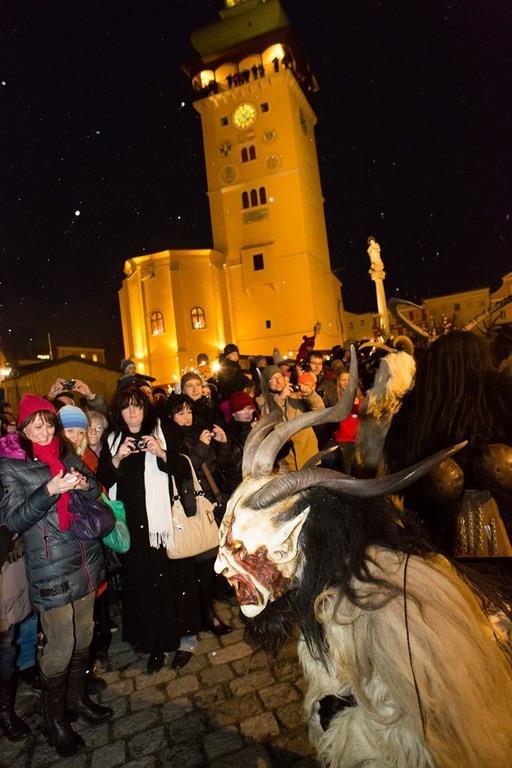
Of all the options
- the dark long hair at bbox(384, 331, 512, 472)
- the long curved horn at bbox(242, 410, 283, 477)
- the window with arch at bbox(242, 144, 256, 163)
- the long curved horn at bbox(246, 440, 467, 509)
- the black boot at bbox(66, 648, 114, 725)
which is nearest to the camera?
the long curved horn at bbox(246, 440, 467, 509)

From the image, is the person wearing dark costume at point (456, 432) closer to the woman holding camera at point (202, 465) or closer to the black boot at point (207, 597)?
the woman holding camera at point (202, 465)

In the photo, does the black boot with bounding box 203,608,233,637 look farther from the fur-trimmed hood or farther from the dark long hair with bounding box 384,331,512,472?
the dark long hair with bounding box 384,331,512,472

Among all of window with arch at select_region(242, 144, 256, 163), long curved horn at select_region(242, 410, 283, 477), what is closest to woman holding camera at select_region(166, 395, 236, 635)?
long curved horn at select_region(242, 410, 283, 477)

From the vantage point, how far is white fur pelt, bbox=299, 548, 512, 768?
61.6 inches

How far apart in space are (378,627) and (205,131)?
43415mm

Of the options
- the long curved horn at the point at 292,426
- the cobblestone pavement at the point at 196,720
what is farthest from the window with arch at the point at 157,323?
the long curved horn at the point at 292,426

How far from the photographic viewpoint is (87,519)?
10.4 ft

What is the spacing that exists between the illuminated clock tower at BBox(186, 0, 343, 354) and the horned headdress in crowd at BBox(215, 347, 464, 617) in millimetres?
33265

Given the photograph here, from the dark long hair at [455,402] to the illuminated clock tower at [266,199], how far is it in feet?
106

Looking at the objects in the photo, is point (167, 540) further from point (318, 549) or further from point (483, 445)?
point (483, 445)

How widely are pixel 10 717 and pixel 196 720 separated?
4.37 ft

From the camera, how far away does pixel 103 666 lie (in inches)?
161

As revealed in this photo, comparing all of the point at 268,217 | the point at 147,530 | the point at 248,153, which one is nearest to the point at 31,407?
the point at 147,530

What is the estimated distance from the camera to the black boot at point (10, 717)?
10.6 ft
